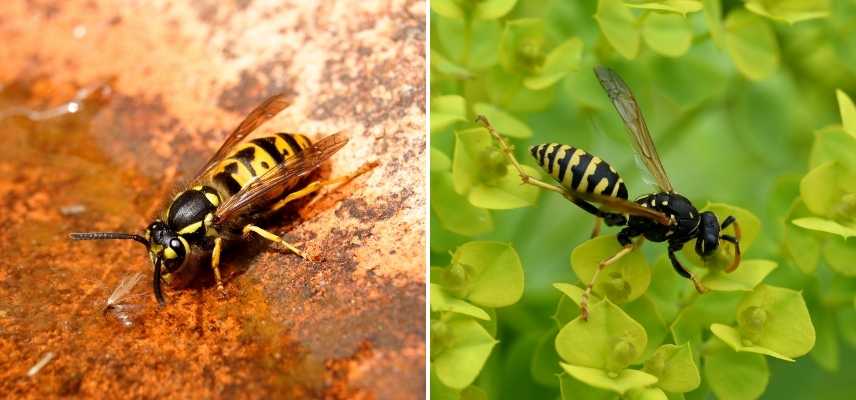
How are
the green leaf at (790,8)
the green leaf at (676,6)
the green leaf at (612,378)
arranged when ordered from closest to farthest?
the green leaf at (612,378) → the green leaf at (676,6) → the green leaf at (790,8)

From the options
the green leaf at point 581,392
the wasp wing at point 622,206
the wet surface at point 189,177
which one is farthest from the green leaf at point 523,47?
the green leaf at point 581,392

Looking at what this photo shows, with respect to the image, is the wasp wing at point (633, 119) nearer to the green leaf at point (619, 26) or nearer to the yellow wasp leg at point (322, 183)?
the green leaf at point (619, 26)

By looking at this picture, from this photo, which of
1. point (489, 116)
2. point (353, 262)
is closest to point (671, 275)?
point (489, 116)

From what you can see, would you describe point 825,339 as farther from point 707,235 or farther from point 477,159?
point 477,159

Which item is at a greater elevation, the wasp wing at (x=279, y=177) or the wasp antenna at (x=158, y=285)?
the wasp antenna at (x=158, y=285)

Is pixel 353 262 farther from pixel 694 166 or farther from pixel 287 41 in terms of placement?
pixel 694 166
